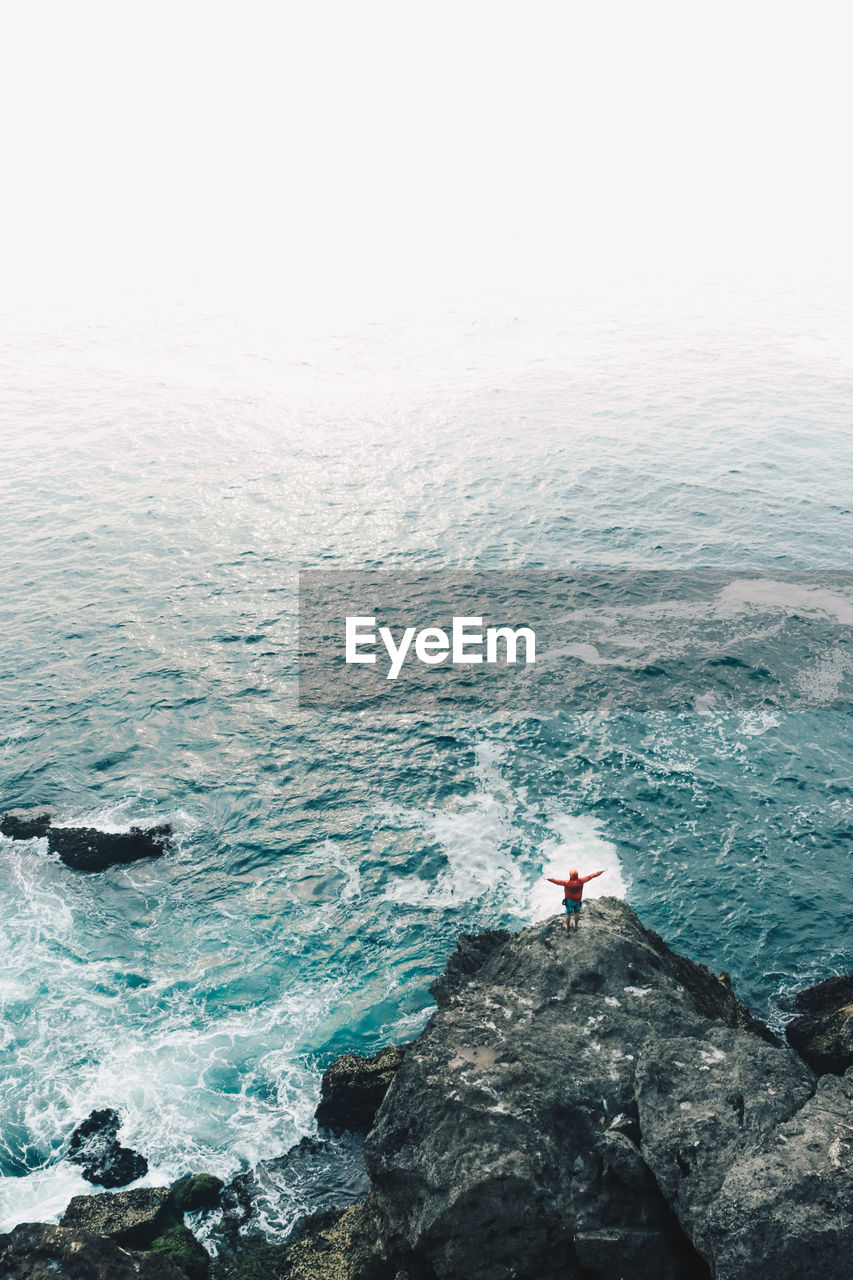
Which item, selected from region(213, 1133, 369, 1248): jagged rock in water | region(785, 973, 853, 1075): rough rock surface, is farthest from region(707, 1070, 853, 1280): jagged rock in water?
region(213, 1133, 369, 1248): jagged rock in water

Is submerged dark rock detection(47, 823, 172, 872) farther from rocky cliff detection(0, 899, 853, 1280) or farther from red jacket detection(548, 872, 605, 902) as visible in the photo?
red jacket detection(548, 872, 605, 902)

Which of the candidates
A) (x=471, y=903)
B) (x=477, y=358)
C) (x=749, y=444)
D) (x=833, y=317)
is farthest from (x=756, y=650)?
(x=833, y=317)

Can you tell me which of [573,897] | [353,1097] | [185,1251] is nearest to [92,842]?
[353,1097]

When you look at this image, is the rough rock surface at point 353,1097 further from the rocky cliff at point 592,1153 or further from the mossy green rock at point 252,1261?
the mossy green rock at point 252,1261

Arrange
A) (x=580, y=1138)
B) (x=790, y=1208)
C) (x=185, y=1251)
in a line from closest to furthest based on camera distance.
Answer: (x=790, y=1208) → (x=580, y=1138) → (x=185, y=1251)

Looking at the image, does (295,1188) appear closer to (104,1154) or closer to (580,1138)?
(104,1154)

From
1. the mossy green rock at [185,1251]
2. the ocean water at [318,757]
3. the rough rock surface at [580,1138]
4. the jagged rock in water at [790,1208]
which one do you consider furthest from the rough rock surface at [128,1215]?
the jagged rock in water at [790,1208]
